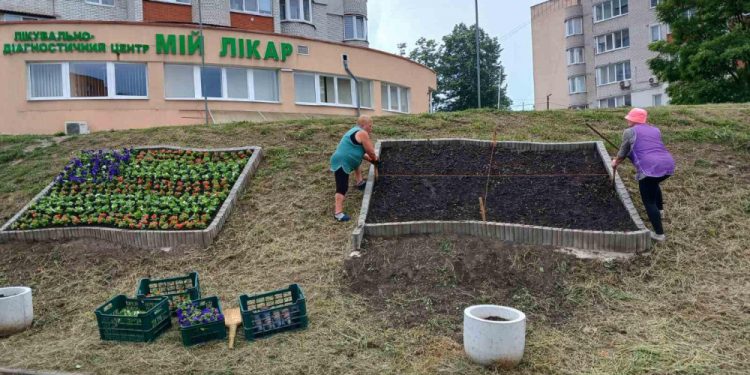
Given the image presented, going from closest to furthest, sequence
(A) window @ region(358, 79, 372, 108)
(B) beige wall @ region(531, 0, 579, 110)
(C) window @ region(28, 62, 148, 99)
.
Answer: (C) window @ region(28, 62, 148, 99), (A) window @ region(358, 79, 372, 108), (B) beige wall @ region(531, 0, 579, 110)

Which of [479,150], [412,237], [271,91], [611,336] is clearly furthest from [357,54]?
[611,336]

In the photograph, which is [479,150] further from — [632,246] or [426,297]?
[426,297]

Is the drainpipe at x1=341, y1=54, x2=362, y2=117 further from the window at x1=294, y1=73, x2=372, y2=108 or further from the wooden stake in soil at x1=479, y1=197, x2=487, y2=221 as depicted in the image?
the wooden stake in soil at x1=479, y1=197, x2=487, y2=221

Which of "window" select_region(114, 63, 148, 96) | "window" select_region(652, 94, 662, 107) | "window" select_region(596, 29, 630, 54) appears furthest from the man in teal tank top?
"window" select_region(596, 29, 630, 54)

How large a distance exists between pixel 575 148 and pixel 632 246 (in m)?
2.99

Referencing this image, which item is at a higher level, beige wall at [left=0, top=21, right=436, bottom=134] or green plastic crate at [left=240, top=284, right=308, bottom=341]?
beige wall at [left=0, top=21, right=436, bottom=134]

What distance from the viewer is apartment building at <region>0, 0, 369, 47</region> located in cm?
2045

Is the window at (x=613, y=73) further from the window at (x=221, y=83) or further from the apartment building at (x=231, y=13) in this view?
the window at (x=221, y=83)

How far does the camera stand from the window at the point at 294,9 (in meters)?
24.8

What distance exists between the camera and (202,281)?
21.1 ft

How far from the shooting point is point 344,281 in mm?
6008

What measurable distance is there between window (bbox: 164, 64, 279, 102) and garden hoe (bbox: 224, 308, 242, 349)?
14.8 m

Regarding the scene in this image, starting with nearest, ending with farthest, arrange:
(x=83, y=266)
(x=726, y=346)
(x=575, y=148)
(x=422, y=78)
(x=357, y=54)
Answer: (x=726, y=346), (x=83, y=266), (x=575, y=148), (x=357, y=54), (x=422, y=78)

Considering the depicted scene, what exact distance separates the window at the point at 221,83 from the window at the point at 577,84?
30615 mm
